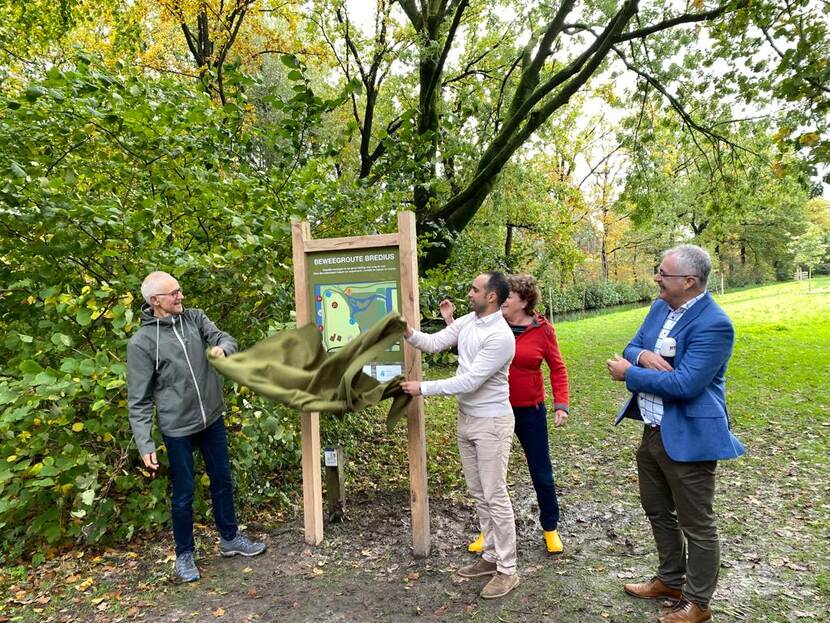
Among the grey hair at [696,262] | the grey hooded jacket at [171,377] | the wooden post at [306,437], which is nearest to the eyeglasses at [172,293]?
the grey hooded jacket at [171,377]

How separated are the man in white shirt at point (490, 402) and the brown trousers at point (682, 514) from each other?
0.87 m

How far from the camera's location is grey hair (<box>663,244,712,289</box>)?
2863mm

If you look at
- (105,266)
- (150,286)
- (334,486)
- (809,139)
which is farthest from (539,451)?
(809,139)

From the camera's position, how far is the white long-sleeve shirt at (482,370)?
133 inches

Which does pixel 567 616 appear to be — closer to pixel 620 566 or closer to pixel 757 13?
pixel 620 566

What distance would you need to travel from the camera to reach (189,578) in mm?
3691

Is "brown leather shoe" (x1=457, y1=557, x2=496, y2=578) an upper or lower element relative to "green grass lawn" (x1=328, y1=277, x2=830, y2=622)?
upper

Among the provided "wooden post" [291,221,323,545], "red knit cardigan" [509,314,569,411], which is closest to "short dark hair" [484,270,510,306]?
→ "red knit cardigan" [509,314,569,411]

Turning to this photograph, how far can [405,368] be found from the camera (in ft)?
13.1

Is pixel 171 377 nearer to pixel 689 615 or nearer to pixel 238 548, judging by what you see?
pixel 238 548

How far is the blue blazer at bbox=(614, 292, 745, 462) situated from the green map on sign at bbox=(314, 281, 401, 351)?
6.22ft

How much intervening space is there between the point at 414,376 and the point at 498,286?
102 cm

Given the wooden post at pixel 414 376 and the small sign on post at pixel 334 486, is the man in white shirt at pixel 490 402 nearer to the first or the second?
the wooden post at pixel 414 376

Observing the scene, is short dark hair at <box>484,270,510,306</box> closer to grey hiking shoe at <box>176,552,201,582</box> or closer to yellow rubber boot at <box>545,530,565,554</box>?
yellow rubber boot at <box>545,530,565,554</box>
